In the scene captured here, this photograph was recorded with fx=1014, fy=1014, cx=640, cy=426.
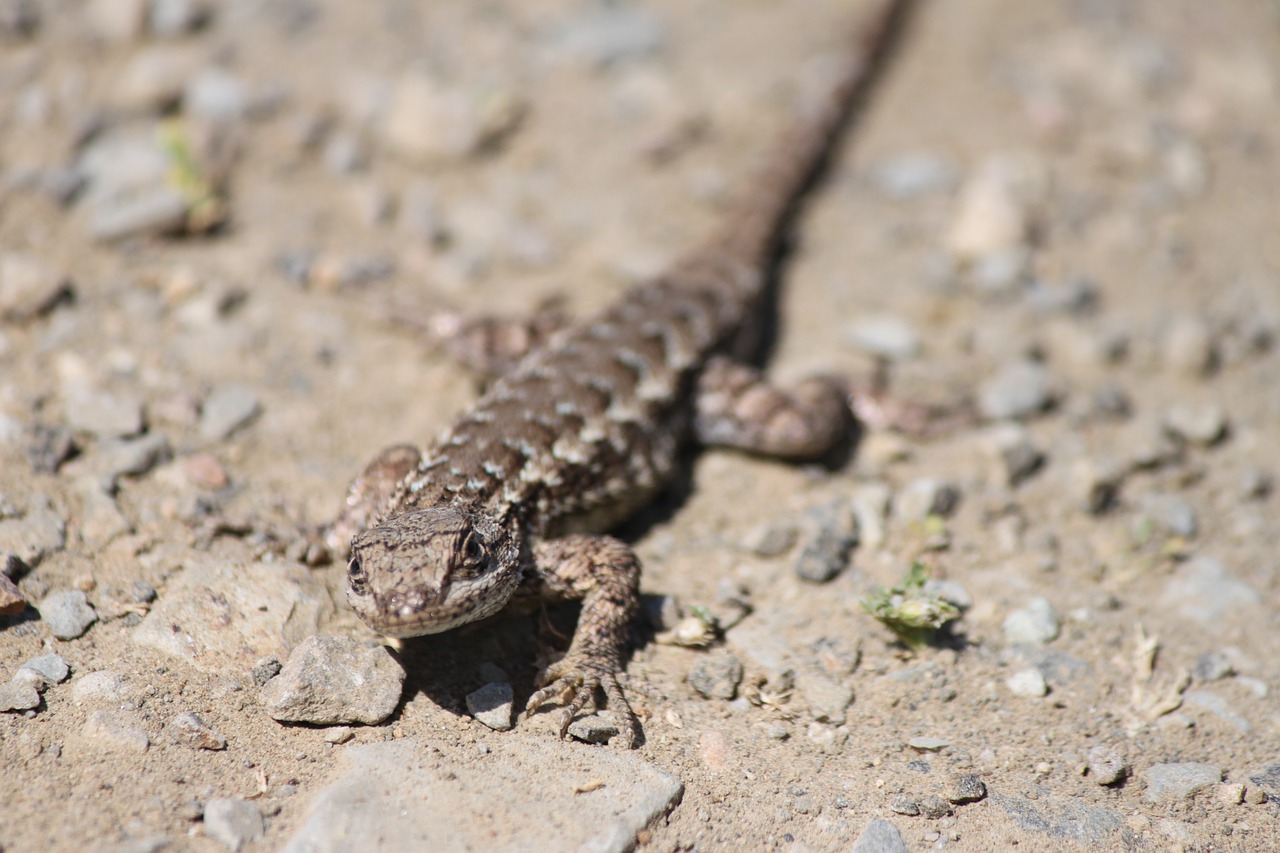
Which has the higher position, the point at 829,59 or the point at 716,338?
the point at 829,59

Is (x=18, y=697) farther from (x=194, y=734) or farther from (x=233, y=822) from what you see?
(x=233, y=822)

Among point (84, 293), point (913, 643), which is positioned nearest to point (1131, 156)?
point (913, 643)

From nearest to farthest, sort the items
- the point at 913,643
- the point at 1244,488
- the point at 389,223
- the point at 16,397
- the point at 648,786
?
the point at 648,786, the point at 913,643, the point at 16,397, the point at 1244,488, the point at 389,223

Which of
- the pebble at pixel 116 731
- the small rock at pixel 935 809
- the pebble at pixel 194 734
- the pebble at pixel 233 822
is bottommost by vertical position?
the small rock at pixel 935 809

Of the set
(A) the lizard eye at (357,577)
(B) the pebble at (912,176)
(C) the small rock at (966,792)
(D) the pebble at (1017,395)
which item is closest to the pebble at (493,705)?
(A) the lizard eye at (357,577)

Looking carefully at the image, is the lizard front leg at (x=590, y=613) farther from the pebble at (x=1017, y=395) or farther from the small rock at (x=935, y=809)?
the pebble at (x=1017, y=395)

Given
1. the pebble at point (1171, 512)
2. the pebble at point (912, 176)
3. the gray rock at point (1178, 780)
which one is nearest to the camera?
the gray rock at point (1178, 780)

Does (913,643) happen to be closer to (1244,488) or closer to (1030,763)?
(1030,763)
